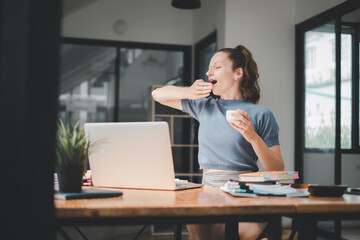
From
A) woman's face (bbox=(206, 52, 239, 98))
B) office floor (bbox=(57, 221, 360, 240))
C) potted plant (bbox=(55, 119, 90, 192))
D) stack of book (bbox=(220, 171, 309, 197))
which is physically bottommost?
office floor (bbox=(57, 221, 360, 240))

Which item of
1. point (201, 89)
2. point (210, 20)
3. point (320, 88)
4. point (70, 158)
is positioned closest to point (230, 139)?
point (201, 89)

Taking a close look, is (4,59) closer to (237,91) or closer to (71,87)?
(237,91)

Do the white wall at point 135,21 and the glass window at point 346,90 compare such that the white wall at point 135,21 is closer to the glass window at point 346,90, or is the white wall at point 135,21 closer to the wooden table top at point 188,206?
the glass window at point 346,90

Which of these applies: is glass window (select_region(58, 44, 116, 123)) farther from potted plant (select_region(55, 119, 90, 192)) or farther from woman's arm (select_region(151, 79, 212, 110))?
potted plant (select_region(55, 119, 90, 192))

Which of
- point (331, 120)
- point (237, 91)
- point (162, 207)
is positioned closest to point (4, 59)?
point (162, 207)

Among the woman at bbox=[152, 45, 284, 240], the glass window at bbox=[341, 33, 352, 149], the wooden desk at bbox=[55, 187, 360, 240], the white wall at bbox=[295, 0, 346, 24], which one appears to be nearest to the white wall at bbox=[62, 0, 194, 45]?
the white wall at bbox=[295, 0, 346, 24]

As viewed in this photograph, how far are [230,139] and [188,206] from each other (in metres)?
0.95

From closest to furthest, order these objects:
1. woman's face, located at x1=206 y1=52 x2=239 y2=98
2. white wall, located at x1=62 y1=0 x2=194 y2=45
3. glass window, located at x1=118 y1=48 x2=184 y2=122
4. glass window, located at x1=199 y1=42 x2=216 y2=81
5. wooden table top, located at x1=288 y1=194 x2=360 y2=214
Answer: wooden table top, located at x1=288 y1=194 x2=360 y2=214, woman's face, located at x1=206 y1=52 x2=239 y2=98, glass window, located at x1=199 y1=42 x2=216 y2=81, white wall, located at x1=62 y1=0 x2=194 y2=45, glass window, located at x1=118 y1=48 x2=184 y2=122

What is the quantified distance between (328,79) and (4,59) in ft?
13.2

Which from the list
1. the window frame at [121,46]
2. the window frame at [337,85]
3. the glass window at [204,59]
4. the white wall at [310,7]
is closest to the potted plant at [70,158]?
the window frame at [337,85]

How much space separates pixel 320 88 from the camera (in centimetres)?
461

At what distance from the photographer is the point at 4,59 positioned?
0.90 meters

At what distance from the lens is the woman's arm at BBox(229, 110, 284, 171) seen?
5.54 ft

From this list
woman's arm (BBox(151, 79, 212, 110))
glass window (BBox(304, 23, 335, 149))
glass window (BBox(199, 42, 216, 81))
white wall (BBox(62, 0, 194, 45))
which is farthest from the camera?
white wall (BBox(62, 0, 194, 45))
